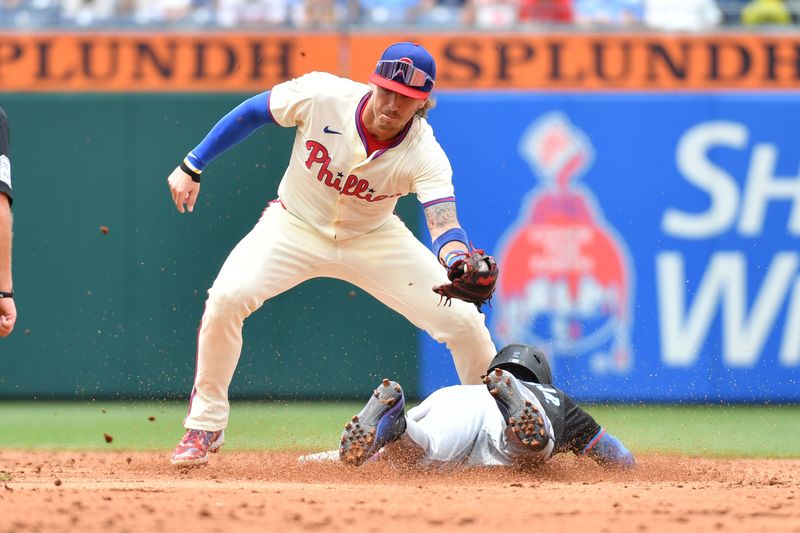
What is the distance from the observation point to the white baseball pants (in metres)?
5.56

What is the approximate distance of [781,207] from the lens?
874 cm

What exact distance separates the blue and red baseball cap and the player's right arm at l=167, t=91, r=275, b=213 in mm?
628

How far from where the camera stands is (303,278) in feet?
19.1

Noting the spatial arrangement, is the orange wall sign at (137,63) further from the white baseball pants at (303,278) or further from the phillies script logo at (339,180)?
the phillies script logo at (339,180)

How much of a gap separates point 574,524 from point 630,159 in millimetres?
5309

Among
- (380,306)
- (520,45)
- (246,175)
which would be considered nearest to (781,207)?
(520,45)

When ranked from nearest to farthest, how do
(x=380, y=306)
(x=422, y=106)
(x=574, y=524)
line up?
(x=574, y=524)
(x=422, y=106)
(x=380, y=306)

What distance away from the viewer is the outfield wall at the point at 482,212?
8.67 meters

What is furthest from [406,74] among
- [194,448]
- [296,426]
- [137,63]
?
[137,63]

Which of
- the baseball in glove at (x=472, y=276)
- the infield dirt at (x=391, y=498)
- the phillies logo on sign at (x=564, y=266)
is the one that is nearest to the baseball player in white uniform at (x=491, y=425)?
the infield dirt at (x=391, y=498)

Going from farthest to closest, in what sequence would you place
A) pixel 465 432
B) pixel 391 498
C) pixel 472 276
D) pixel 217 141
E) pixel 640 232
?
pixel 640 232, pixel 217 141, pixel 465 432, pixel 472 276, pixel 391 498

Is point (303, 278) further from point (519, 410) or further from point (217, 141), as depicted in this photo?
point (519, 410)

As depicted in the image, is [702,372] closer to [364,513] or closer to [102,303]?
[102,303]

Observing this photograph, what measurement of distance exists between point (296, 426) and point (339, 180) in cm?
258
